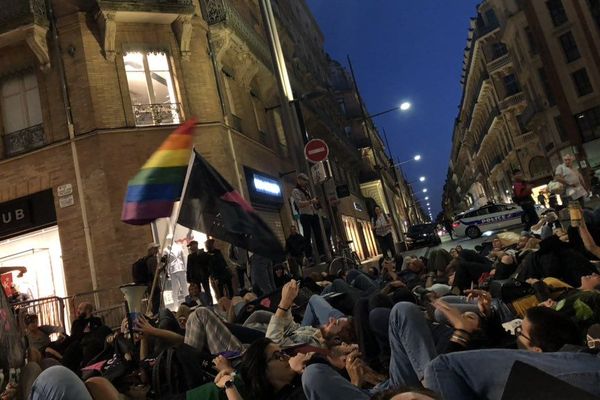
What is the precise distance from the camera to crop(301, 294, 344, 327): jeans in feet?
18.6

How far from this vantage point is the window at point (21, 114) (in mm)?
14531

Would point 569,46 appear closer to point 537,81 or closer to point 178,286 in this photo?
point 537,81

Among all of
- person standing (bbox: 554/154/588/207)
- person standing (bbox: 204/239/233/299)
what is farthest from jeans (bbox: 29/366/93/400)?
person standing (bbox: 554/154/588/207)

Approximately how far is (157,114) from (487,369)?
1405 cm

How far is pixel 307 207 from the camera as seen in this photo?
10.9 metres

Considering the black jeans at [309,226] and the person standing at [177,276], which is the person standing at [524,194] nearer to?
the black jeans at [309,226]

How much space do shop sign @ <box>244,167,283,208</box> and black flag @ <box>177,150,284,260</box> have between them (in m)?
10.5

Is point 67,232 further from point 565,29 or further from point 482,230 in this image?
point 565,29

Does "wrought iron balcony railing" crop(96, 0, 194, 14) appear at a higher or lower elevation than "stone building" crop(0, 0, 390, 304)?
higher

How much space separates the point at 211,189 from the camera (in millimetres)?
5562

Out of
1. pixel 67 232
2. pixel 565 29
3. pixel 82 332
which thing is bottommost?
pixel 82 332

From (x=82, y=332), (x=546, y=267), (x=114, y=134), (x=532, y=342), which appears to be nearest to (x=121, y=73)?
(x=114, y=134)

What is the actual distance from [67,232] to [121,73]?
4.97 m

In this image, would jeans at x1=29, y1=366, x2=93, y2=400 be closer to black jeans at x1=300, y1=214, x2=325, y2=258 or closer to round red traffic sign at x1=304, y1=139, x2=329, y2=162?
round red traffic sign at x1=304, y1=139, x2=329, y2=162
